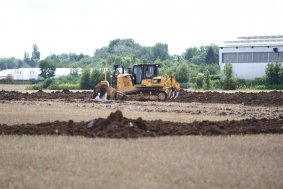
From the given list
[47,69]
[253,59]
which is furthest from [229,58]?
[47,69]

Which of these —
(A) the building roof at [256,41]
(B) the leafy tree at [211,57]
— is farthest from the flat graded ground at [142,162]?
(B) the leafy tree at [211,57]

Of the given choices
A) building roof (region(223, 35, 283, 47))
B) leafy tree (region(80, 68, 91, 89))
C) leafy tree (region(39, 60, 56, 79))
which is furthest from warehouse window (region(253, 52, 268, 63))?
leafy tree (region(39, 60, 56, 79))

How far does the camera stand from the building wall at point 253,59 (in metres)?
89.0

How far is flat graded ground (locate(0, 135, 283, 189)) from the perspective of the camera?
496 inches

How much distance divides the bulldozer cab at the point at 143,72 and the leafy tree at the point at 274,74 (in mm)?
36596

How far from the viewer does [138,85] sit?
150ft

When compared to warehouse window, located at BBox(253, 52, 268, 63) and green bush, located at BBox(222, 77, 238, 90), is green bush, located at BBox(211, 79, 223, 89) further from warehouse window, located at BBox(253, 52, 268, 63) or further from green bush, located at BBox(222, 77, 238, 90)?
warehouse window, located at BBox(253, 52, 268, 63)

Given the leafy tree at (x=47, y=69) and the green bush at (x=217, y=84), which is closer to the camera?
the green bush at (x=217, y=84)

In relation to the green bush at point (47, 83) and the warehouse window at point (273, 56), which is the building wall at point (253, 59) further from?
the green bush at point (47, 83)

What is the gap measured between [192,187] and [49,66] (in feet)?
384

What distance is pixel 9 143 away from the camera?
745 inches

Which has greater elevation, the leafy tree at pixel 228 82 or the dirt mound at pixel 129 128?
the leafy tree at pixel 228 82

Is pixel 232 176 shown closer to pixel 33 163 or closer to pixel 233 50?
pixel 33 163

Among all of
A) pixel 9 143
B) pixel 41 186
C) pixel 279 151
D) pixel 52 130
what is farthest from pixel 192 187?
pixel 52 130
